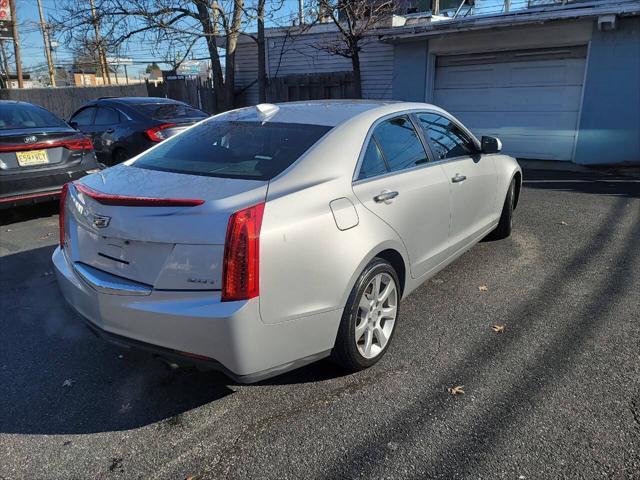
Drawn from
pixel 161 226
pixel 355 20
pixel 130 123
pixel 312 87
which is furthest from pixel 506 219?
pixel 312 87

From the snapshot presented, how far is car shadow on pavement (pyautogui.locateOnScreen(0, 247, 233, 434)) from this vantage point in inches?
107

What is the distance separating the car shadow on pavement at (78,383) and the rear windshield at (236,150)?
123cm

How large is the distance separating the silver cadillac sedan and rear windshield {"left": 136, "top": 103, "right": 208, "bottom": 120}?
17.0 ft

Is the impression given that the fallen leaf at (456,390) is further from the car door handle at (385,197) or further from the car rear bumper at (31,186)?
the car rear bumper at (31,186)

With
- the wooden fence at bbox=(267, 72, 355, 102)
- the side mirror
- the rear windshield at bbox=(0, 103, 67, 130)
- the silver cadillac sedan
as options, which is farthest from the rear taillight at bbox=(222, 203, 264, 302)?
the wooden fence at bbox=(267, 72, 355, 102)

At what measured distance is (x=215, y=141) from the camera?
3449mm

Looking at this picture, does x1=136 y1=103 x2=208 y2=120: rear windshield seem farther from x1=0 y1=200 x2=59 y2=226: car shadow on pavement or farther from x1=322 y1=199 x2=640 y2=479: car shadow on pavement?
x1=322 y1=199 x2=640 y2=479: car shadow on pavement

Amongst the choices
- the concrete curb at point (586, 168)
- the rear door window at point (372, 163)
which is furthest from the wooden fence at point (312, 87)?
the rear door window at point (372, 163)

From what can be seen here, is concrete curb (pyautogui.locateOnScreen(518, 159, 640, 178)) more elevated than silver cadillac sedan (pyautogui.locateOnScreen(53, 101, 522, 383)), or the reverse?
silver cadillac sedan (pyautogui.locateOnScreen(53, 101, 522, 383))

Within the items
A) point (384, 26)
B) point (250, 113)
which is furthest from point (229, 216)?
point (384, 26)

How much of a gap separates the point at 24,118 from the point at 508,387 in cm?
673

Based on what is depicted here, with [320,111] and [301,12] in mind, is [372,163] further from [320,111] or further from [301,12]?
[301,12]

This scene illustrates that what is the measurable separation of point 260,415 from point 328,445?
1.45 ft

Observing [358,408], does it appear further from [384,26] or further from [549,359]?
[384,26]
